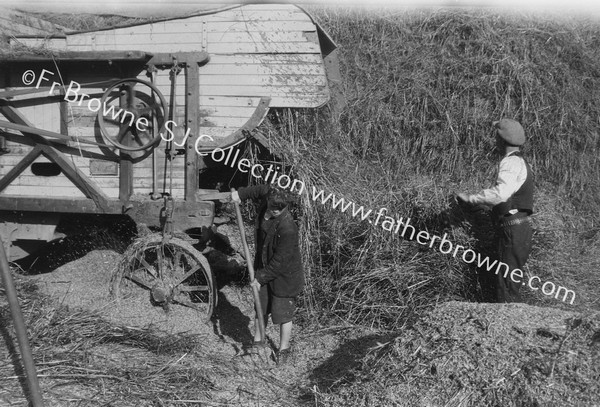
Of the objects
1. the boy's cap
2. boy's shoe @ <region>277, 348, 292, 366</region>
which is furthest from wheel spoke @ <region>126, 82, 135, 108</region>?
the boy's cap

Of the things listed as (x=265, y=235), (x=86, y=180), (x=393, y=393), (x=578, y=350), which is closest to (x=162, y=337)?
(x=265, y=235)

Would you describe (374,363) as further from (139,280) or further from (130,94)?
(130,94)

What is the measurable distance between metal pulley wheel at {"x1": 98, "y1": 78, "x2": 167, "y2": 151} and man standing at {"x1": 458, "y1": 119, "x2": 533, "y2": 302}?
2.94 meters

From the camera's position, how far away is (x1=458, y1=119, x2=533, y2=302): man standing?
4793mm

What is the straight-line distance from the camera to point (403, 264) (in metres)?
5.63

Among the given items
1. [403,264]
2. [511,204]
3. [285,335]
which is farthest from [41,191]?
[511,204]

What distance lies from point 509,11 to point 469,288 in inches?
172

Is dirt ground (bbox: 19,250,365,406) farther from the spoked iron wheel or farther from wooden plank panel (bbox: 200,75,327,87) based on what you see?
wooden plank panel (bbox: 200,75,327,87)

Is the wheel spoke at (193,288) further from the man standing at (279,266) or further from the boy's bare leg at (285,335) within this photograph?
the boy's bare leg at (285,335)

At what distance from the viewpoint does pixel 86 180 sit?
5703mm

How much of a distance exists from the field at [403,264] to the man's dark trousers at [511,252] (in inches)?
20.0

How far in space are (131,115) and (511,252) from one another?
3585mm

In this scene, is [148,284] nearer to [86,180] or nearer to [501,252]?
[86,180]

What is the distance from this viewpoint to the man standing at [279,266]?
4.95 m
